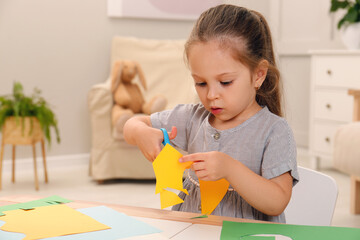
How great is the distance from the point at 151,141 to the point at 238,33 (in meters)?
0.27

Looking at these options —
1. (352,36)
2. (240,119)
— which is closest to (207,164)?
(240,119)

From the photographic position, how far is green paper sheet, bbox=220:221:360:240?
2.21ft

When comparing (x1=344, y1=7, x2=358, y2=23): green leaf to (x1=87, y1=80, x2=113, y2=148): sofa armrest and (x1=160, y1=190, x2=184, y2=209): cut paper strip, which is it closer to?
(x1=87, y1=80, x2=113, y2=148): sofa armrest

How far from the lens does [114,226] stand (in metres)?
0.72

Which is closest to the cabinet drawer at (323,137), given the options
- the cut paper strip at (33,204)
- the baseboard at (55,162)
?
the baseboard at (55,162)

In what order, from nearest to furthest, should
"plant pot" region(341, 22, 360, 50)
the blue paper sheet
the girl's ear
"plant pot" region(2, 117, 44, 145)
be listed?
the blue paper sheet < the girl's ear < "plant pot" region(2, 117, 44, 145) < "plant pot" region(341, 22, 360, 50)

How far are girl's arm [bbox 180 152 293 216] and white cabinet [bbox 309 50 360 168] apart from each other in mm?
2601

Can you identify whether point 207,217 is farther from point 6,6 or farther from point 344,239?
point 6,6

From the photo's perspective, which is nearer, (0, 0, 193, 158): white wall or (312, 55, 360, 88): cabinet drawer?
(312, 55, 360, 88): cabinet drawer

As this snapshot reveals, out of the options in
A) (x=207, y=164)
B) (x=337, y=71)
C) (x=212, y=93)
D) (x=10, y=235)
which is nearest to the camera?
(x=10, y=235)

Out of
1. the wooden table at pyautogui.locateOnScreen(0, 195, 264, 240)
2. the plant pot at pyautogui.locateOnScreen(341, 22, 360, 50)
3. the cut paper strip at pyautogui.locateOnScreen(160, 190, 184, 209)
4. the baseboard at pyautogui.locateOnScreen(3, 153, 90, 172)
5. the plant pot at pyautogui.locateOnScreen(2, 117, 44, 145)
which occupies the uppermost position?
the plant pot at pyautogui.locateOnScreen(341, 22, 360, 50)

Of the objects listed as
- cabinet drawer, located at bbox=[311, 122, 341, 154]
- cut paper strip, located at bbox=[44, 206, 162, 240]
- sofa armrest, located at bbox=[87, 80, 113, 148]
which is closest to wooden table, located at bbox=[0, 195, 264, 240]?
cut paper strip, located at bbox=[44, 206, 162, 240]

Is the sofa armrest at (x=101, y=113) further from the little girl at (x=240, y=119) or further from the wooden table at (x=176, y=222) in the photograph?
the wooden table at (x=176, y=222)

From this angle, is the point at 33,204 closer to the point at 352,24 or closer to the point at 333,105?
the point at 333,105
